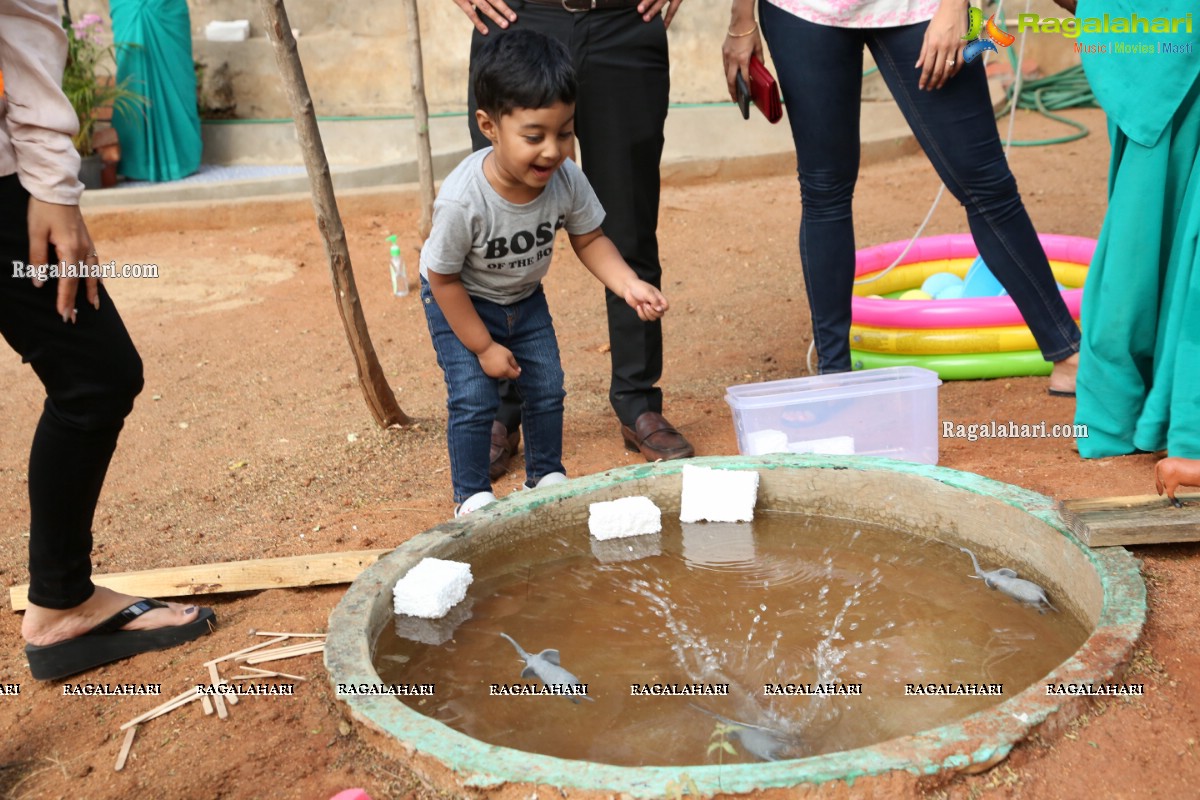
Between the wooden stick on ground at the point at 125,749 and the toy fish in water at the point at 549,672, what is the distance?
28.6 inches

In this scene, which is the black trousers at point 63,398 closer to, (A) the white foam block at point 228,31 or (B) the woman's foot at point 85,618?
(B) the woman's foot at point 85,618

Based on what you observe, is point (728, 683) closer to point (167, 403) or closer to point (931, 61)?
point (931, 61)

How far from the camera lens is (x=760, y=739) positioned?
74.9 inches

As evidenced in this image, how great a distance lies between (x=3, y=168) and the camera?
206 cm

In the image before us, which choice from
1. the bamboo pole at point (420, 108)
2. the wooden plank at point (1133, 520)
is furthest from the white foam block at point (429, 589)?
the bamboo pole at point (420, 108)

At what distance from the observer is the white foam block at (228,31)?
30.8 feet

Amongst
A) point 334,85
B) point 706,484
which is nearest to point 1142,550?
point 706,484

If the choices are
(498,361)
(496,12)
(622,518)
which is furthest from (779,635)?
(496,12)

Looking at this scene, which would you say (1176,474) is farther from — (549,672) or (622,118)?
(622,118)

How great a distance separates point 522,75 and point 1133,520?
160cm

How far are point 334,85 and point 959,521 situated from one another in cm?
826

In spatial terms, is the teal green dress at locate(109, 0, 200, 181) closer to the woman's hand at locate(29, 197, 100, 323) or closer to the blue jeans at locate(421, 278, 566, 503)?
the blue jeans at locate(421, 278, 566, 503)

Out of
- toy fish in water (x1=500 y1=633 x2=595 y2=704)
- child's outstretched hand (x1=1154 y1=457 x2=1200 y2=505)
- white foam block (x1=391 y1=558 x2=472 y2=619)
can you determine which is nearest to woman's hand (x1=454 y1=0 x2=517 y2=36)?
white foam block (x1=391 y1=558 x2=472 y2=619)

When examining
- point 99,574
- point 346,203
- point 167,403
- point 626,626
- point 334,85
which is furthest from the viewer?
point 334,85
